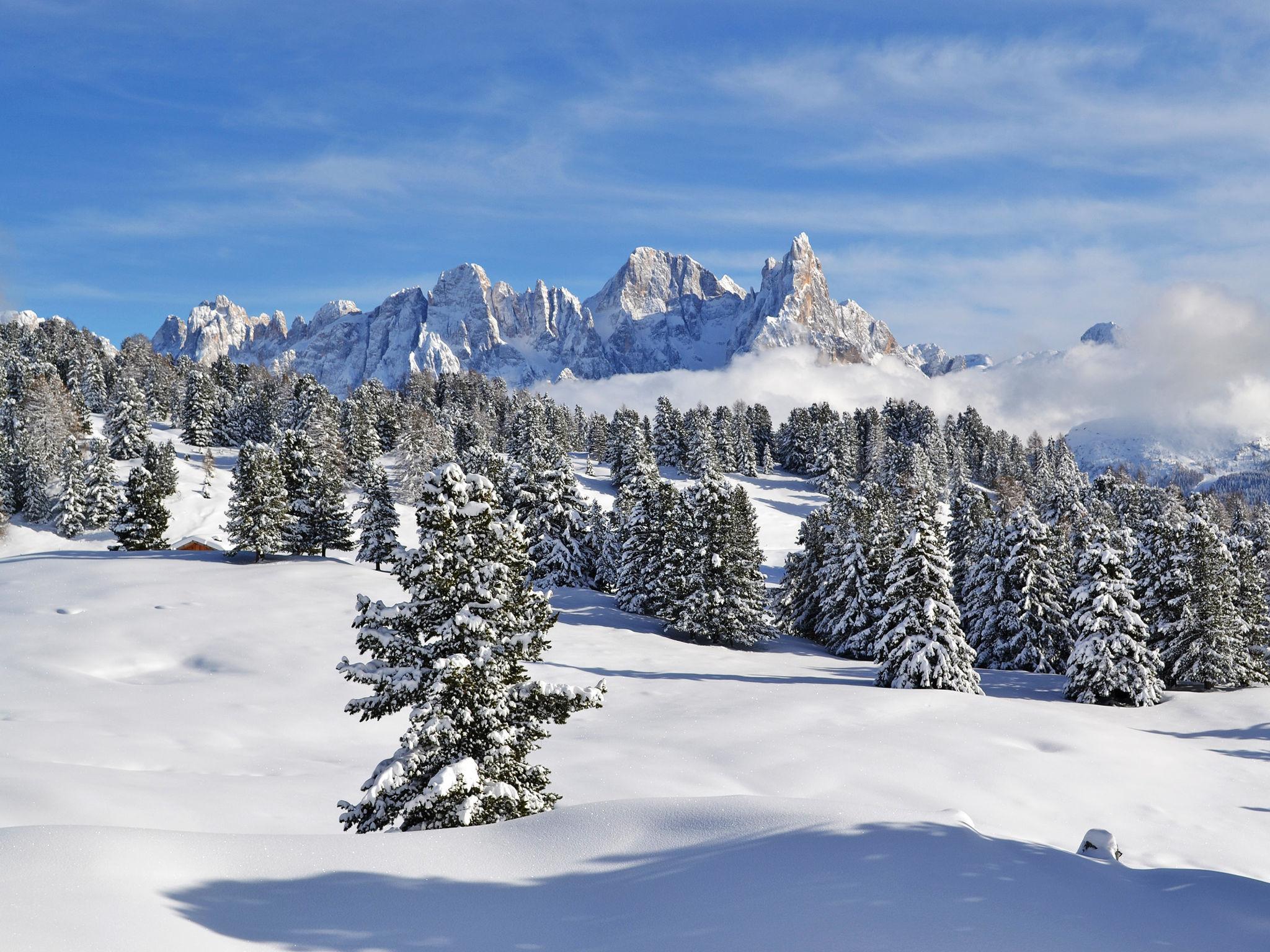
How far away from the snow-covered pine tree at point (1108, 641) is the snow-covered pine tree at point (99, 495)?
74105 mm

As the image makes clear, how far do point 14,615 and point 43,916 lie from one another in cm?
3676

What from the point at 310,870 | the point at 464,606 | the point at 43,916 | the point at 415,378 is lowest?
the point at 310,870

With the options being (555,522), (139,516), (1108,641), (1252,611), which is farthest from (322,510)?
(1252,611)

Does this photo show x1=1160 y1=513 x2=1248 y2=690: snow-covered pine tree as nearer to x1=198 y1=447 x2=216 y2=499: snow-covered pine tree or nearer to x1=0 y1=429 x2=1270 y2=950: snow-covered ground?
x1=0 y1=429 x2=1270 y2=950: snow-covered ground

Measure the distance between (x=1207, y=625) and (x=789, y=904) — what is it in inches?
1406

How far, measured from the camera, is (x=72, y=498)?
67.7 meters

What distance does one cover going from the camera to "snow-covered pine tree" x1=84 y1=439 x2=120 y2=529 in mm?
69250

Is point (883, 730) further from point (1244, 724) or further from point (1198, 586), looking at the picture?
point (1198, 586)

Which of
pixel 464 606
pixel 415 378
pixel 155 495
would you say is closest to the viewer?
pixel 464 606

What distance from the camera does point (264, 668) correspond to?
29.3 metres

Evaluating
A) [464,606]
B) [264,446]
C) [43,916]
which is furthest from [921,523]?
[264,446]

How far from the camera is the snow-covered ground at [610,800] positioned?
648cm

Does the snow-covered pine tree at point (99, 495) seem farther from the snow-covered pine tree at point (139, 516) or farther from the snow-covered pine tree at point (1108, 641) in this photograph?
the snow-covered pine tree at point (1108, 641)

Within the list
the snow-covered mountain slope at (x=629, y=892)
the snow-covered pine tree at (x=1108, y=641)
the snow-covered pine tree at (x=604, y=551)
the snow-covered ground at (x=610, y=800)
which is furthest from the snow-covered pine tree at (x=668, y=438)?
the snow-covered mountain slope at (x=629, y=892)
